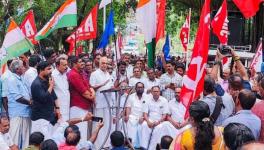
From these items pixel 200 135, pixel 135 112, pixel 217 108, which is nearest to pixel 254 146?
pixel 200 135

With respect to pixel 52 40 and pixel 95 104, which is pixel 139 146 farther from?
pixel 52 40

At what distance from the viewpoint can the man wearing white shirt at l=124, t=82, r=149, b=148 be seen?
10867 millimetres

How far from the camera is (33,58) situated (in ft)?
32.4

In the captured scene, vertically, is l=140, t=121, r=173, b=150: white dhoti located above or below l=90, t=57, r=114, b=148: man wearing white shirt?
below

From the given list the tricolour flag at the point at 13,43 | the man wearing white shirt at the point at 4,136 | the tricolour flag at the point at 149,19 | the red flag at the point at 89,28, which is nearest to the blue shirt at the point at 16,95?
the tricolour flag at the point at 13,43

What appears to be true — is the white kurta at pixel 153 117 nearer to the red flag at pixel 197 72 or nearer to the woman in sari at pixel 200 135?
the red flag at pixel 197 72

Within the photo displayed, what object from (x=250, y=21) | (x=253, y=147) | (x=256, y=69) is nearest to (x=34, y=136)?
(x=253, y=147)

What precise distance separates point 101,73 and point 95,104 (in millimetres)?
552

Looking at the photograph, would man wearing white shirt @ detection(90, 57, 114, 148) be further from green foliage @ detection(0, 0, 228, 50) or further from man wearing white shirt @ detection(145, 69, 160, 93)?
green foliage @ detection(0, 0, 228, 50)

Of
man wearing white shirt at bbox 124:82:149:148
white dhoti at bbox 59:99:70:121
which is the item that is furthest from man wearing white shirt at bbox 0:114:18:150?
man wearing white shirt at bbox 124:82:149:148

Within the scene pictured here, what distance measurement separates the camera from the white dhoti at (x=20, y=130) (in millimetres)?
8672

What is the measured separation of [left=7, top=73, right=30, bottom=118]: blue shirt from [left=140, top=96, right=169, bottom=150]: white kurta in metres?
2.82

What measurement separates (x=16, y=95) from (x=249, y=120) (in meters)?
4.23

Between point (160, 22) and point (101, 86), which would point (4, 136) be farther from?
point (160, 22)
